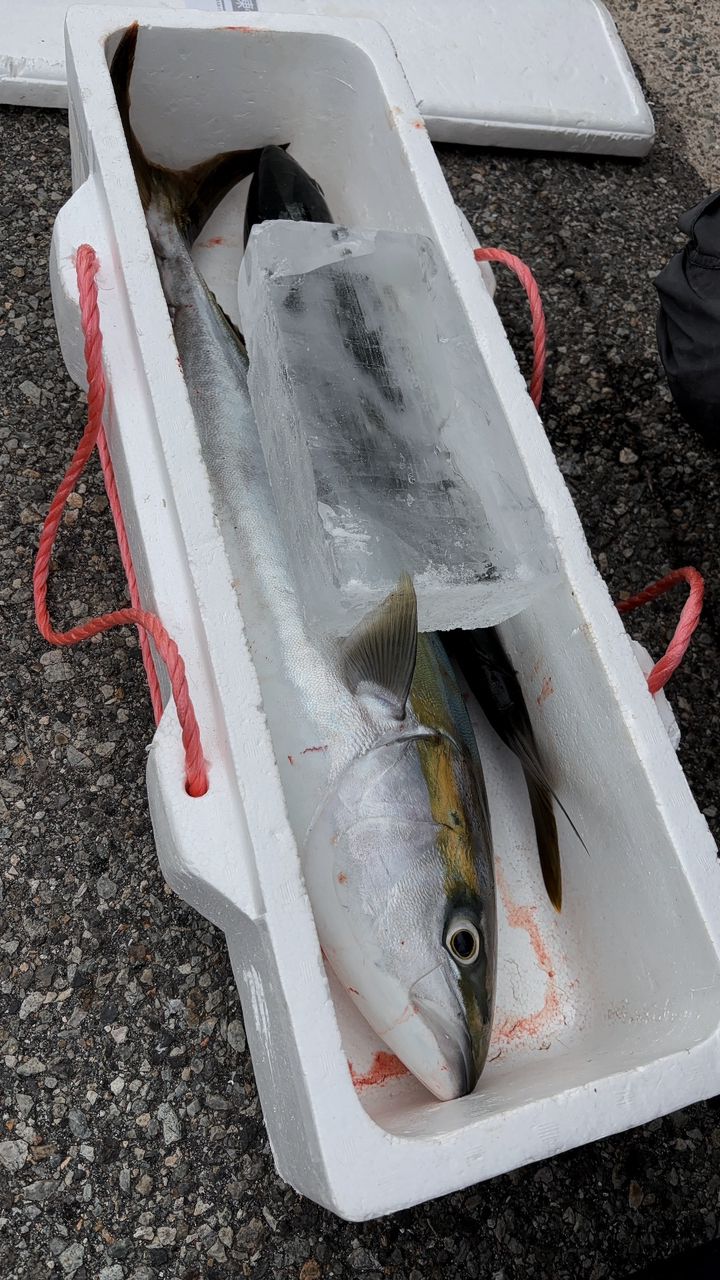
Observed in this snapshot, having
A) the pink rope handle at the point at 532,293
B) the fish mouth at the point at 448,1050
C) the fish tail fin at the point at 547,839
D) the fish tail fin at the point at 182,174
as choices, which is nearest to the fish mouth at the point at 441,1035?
the fish mouth at the point at 448,1050

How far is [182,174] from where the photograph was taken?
1.72 meters

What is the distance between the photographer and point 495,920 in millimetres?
1249

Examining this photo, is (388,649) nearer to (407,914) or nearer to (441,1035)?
(407,914)

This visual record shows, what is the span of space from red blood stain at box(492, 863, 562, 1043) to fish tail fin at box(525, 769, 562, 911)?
4 cm

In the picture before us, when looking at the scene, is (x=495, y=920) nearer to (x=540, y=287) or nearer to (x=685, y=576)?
(x=685, y=576)

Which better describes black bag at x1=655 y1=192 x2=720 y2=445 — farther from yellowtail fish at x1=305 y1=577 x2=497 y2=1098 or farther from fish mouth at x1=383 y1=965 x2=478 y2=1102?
fish mouth at x1=383 y1=965 x2=478 y2=1102

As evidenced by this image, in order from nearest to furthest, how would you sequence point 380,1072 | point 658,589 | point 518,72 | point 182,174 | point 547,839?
point 380,1072
point 547,839
point 658,589
point 182,174
point 518,72

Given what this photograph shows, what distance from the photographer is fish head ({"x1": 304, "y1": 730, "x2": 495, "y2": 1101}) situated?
3.76ft

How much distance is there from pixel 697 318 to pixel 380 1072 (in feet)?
4.14

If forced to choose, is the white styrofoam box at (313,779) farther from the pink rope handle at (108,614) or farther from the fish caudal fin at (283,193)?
the fish caudal fin at (283,193)

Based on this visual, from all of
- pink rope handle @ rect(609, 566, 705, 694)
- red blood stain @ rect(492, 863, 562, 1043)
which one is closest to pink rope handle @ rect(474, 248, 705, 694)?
pink rope handle @ rect(609, 566, 705, 694)

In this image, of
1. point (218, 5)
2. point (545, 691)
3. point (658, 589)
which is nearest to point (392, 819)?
point (545, 691)

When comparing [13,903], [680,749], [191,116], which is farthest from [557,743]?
[191,116]

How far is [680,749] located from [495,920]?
72 cm
